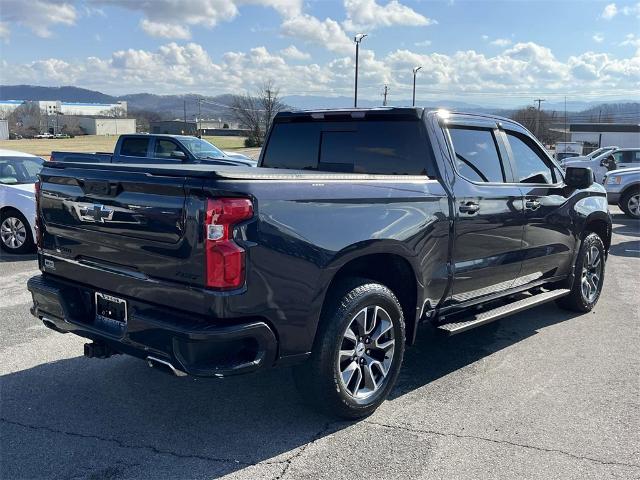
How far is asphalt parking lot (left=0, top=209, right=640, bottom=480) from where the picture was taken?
3.29 metres

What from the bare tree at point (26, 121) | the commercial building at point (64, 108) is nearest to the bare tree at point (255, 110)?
the bare tree at point (26, 121)

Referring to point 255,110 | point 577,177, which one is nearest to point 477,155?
point 577,177

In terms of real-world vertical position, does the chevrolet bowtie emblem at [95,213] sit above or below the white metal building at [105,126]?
below

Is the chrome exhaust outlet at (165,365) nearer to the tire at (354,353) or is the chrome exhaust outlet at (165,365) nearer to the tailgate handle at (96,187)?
the tire at (354,353)

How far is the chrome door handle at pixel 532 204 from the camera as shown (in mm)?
5133

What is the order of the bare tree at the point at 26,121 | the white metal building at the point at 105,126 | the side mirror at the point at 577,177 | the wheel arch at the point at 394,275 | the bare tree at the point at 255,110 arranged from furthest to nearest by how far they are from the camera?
the white metal building at the point at 105,126
the bare tree at the point at 26,121
the bare tree at the point at 255,110
the side mirror at the point at 577,177
the wheel arch at the point at 394,275

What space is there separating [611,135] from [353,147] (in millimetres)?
84066

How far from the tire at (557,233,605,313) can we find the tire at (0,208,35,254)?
7.43 metres

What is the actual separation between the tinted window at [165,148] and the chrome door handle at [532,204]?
12.7 meters

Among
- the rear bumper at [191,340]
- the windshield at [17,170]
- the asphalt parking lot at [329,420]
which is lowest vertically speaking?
the asphalt parking lot at [329,420]

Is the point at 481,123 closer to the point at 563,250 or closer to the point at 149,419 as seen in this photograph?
the point at 563,250

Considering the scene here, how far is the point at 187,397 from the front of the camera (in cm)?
415

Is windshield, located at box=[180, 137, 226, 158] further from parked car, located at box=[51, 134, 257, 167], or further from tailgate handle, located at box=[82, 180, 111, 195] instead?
tailgate handle, located at box=[82, 180, 111, 195]

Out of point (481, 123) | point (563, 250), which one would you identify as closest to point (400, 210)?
point (481, 123)
